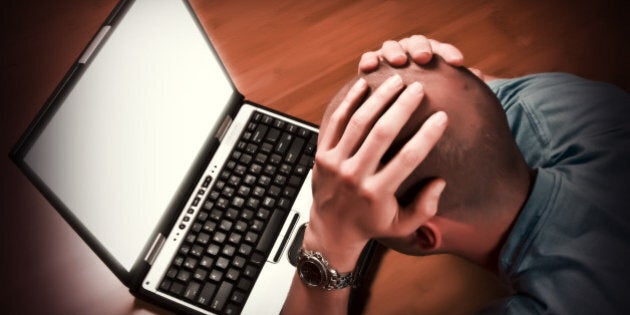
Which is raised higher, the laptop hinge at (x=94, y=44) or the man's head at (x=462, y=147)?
the man's head at (x=462, y=147)

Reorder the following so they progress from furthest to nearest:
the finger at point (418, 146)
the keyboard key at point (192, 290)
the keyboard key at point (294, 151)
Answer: the keyboard key at point (294, 151) → the keyboard key at point (192, 290) → the finger at point (418, 146)

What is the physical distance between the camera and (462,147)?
19.6 inches

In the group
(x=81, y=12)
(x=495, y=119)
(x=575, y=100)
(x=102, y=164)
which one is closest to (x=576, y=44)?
(x=575, y=100)

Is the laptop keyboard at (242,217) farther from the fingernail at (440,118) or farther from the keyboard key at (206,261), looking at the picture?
the fingernail at (440,118)

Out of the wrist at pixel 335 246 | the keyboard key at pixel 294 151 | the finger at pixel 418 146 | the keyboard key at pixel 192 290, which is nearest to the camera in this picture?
the finger at pixel 418 146

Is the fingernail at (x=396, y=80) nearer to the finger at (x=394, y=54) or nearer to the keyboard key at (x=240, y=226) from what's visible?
the finger at (x=394, y=54)

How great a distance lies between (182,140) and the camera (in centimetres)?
73

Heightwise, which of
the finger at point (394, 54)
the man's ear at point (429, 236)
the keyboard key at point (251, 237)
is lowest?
the keyboard key at point (251, 237)

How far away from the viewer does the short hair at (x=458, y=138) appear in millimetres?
498

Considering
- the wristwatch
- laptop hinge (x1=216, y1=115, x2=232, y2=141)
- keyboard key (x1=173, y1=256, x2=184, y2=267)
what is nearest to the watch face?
the wristwatch

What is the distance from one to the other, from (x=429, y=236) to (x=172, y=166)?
41cm

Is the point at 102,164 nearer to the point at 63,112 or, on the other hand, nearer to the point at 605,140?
the point at 63,112

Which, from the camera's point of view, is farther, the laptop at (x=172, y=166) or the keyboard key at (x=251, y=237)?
the keyboard key at (x=251, y=237)

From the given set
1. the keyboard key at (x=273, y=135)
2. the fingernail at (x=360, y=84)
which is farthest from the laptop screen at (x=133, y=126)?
the fingernail at (x=360, y=84)
